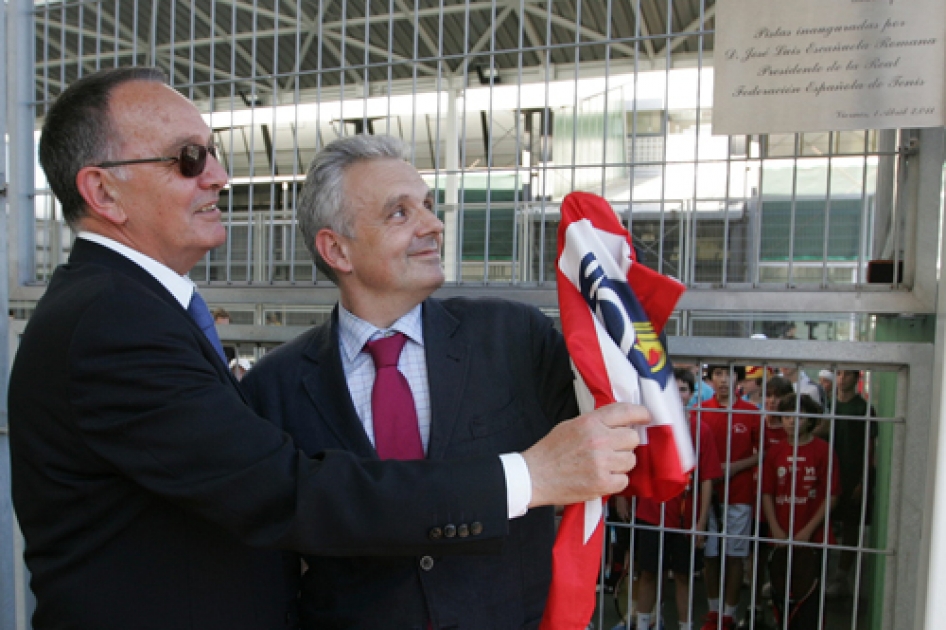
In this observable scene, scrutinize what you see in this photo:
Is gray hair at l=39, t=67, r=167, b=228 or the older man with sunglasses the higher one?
gray hair at l=39, t=67, r=167, b=228

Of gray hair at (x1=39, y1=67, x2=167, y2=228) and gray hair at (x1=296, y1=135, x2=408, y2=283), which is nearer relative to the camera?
gray hair at (x1=39, y1=67, x2=167, y2=228)

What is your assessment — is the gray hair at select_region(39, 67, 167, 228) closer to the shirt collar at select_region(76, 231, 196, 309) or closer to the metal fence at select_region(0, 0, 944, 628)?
the shirt collar at select_region(76, 231, 196, 309)

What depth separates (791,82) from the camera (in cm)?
178

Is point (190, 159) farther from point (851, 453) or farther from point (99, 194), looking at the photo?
point (851, 453)

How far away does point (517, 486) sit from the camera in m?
1.29

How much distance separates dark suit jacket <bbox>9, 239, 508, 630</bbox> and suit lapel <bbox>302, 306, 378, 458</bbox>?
0.94ft

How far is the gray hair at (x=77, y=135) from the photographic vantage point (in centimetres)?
152

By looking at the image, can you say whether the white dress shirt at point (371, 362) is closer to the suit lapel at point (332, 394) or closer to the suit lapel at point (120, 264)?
the suit lapel at point (332, 394)

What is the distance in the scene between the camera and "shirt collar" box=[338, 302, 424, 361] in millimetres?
1803

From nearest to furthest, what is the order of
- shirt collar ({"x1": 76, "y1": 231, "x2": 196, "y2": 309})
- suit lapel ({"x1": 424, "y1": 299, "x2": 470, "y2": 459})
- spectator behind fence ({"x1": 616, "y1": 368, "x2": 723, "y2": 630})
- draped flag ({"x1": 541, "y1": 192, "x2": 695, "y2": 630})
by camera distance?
draped flag ({"x1": 541, "y1": 192, "x2": 695, "y2": 630}) < shirt collar ({"x1": 76, "y1": 231, "x2": 196, "y2": 309}) < suit lapel ({"x1": 424, "y1": 299, "x2": 470, "y2": 459}) < spectator behind fence ({"x1": 616, "y1": 368, "x2": 723, "y2": 630})

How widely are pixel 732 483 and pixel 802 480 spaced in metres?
0.45

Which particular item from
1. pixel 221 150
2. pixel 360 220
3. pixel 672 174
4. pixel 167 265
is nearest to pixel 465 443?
pixel 360 220

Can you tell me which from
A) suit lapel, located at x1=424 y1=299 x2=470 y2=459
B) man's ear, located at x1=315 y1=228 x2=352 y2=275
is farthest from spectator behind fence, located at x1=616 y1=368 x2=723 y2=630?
man's ear, located at x1=315 y1=228 x2=352 y2=275

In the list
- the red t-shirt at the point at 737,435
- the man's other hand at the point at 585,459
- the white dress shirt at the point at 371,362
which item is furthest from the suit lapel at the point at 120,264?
the red t-shirt at the point at 737,435
